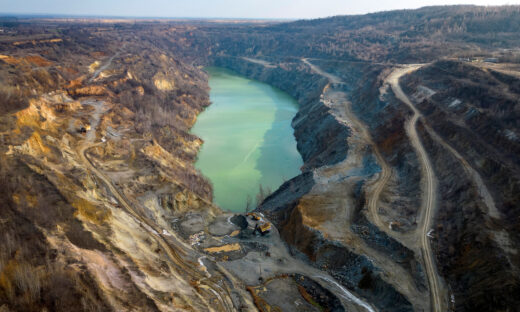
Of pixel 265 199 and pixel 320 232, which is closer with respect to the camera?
pixel 320 232

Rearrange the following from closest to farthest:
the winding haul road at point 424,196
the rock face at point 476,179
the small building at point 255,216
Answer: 1. the rock face at point 476,179
2. the winding haul road at point 424,196
3. the small building at point 255,216

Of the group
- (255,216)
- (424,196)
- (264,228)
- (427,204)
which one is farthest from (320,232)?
(424,196)

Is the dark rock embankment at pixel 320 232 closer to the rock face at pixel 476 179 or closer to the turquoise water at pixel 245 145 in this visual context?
the rock face at pixel 476 179

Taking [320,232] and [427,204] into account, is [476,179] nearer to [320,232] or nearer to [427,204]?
[427,204]

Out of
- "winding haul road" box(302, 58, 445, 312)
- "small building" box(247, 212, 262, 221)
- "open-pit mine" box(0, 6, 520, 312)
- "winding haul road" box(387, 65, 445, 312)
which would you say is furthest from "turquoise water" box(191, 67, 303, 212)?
"winding haul road" box(387, 65, 445, 312)

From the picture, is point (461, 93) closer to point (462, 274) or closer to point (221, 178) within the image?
point (462, 274)

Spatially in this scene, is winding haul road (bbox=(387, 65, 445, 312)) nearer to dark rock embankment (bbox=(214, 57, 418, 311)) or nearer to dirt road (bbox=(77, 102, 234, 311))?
dark rock embankment (bbox=(214, 57, 418, 311))

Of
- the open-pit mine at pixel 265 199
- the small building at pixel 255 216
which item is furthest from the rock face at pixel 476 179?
the small building at pixel 255 216
